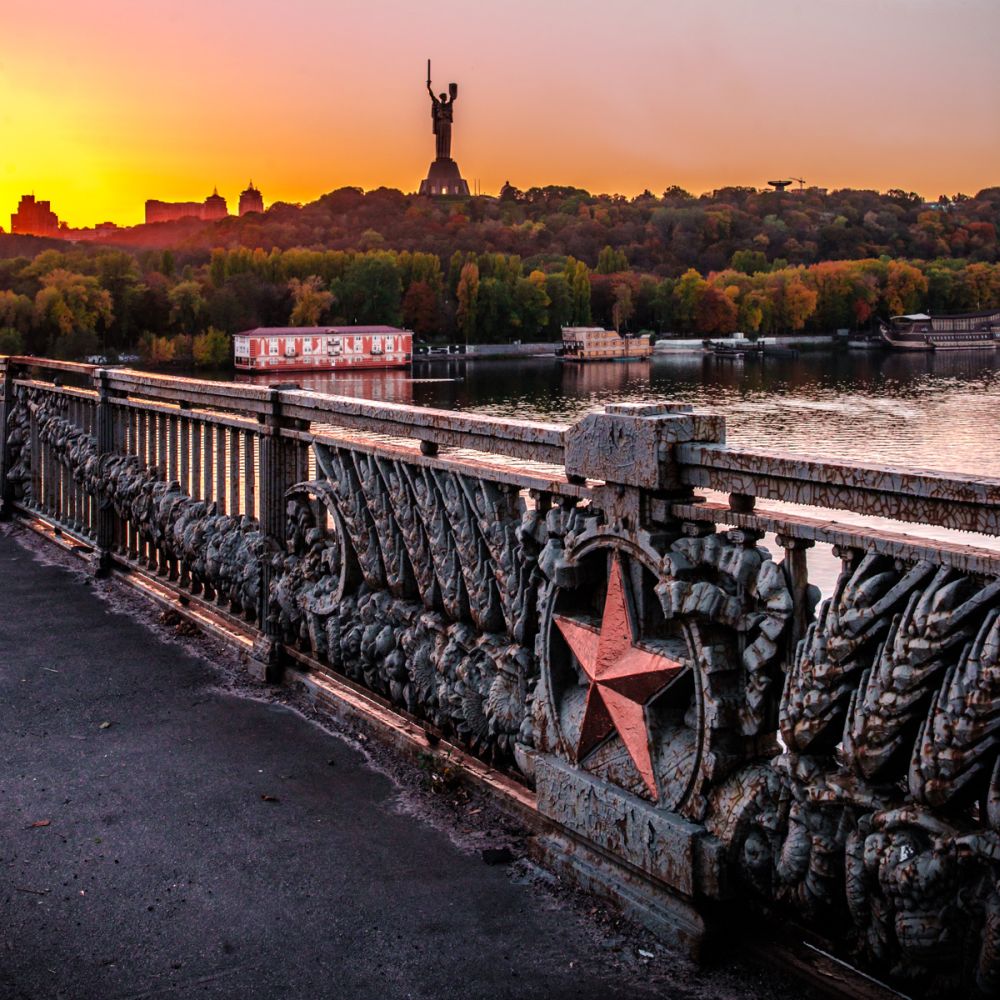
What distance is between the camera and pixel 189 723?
17.7ft

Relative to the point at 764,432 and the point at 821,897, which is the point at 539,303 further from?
the point at 821,897

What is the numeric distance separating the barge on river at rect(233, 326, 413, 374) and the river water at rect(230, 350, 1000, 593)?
2.44m

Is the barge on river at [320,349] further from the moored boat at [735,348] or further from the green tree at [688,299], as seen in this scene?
the green tree at [688,299]

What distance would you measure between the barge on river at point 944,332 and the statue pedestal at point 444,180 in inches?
3520

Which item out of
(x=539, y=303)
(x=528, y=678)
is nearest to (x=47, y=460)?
(x=528, y=678)

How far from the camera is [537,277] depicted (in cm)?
11981

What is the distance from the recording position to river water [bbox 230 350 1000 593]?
142 feet

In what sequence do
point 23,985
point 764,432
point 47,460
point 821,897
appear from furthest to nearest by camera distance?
point 764,432, point 47,460, point 23,985, point 821,897

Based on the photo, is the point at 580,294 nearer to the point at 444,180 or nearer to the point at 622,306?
the point at 622,306

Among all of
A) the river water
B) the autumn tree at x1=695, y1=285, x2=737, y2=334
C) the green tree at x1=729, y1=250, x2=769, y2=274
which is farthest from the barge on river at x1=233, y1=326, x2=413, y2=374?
the green tree at x1=729, y1=250, x2=769, y2=274

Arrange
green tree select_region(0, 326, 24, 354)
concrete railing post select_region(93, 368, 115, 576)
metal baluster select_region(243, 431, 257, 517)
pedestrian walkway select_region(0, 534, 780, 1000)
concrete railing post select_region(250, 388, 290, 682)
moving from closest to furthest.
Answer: pedestrian walkway select_region(0, 534, 780, 1000) < concrete railing post select_region(250, 388, 290, 682) < metal baluster select_region(243, 431, 257, 517) < concrete railing post select_region(93, 368, 115, 576) < green tree select_region(0, 326, 24, 354)

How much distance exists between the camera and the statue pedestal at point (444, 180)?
18925 cm

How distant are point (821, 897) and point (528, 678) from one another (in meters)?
1.43

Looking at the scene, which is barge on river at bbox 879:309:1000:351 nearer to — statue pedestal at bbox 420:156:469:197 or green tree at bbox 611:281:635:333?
green tree at bbox 611:281:635:333
